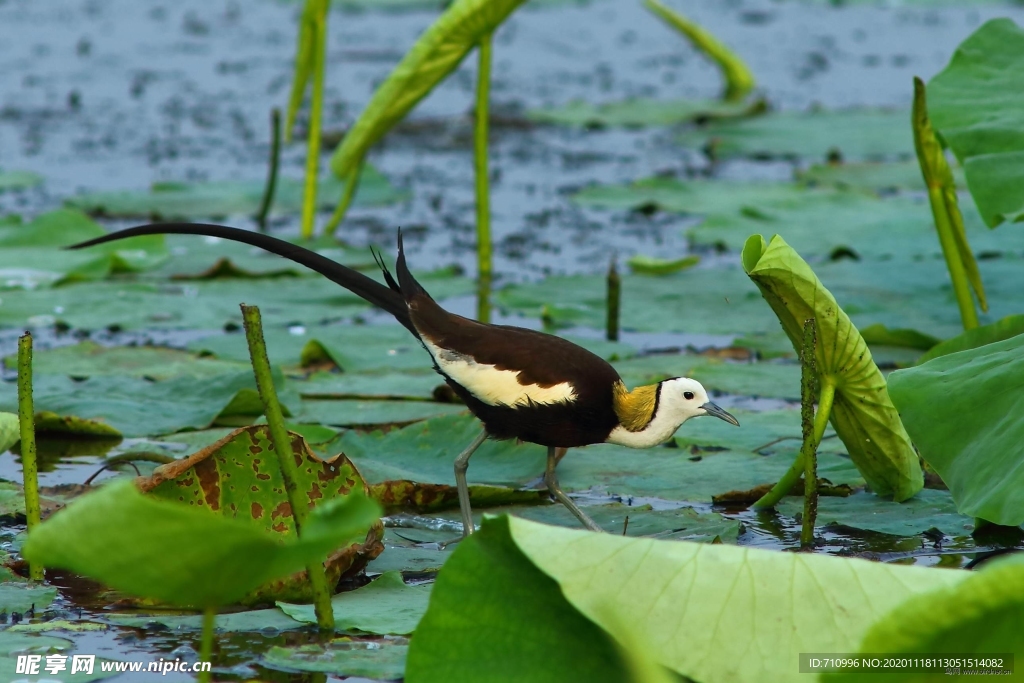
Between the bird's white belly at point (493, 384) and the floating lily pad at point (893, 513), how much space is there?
0.76 metres


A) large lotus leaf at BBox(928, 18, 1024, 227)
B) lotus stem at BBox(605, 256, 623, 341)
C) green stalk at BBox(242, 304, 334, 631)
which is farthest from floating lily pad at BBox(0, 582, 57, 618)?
lotus stem at BBox(605, 256, 623, 341)

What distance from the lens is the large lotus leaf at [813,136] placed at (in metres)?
9.16

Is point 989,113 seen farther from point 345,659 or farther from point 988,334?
point 345,659

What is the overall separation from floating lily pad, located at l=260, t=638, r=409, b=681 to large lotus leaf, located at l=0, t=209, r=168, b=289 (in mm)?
3692

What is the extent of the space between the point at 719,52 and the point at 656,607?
896 cm

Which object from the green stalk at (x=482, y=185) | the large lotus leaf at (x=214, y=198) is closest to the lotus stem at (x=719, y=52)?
the large lotus leaf at (x=214, y=198)

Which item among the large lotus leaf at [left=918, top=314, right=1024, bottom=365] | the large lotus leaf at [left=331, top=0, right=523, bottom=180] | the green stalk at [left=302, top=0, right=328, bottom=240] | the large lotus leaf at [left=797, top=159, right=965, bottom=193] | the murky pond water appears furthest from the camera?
the large lotus leaf at [left=797, top=159, right=965, bottom=193]

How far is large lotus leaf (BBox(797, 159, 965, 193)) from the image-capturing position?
8.06 meters

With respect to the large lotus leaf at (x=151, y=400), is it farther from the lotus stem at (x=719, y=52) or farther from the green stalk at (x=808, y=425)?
the lotus stem at (x=719, y=52)

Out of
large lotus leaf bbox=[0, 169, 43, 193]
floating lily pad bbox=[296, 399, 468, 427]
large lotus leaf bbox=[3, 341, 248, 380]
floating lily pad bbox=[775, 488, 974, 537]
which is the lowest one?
floating lily pad bbox=[775, 488, 974, 537]

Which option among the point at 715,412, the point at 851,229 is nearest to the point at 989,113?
the point at 715,412

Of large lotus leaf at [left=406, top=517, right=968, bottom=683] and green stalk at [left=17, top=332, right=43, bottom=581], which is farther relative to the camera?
green stalk at [left=17, top=332, right=43, bottom=581]

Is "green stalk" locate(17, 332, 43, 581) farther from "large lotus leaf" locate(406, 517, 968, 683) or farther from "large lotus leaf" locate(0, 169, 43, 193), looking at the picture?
"large lotus leaf" locate(0, 169, 43, 193)

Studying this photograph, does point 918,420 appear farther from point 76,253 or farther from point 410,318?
point 76,253
